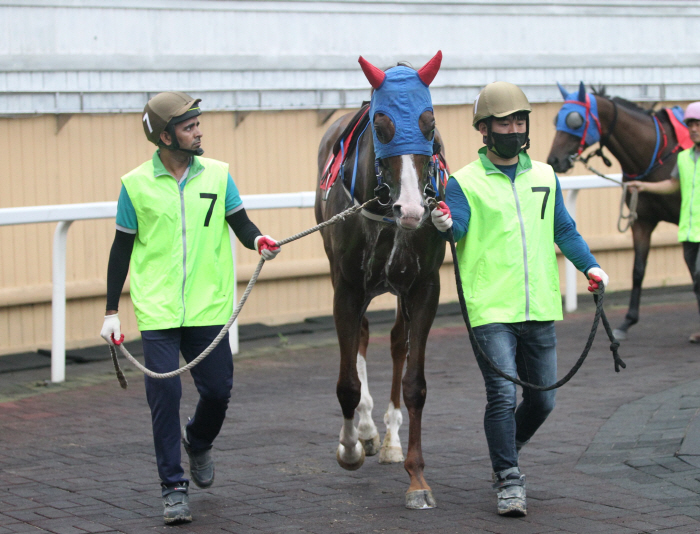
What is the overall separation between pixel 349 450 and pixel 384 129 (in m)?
1.73

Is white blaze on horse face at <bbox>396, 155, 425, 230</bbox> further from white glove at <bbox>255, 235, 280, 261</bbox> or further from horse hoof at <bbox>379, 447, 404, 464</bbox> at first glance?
horse hoof at <bbox>379, 447, 404, 464</bbox>

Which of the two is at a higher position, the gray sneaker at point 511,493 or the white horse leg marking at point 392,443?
the gray sneaker at point 511,493

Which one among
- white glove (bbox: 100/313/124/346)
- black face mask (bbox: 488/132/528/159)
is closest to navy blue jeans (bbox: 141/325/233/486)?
white glove (bbox: 100/313/124/346)

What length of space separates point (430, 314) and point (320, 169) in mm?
1977

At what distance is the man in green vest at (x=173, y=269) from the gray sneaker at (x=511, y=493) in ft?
4.27

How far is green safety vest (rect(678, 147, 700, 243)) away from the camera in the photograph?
8.54 metres

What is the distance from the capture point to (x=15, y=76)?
33.3ft

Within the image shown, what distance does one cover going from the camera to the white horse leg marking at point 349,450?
5.54 metres

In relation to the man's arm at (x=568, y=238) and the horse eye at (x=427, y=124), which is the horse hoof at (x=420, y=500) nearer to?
the man's arm at (x=568, y=238)

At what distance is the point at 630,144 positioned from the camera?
967cm

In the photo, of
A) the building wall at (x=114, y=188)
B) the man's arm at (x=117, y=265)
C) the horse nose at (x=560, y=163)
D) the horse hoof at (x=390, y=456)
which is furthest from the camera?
the horse nose at (x=560, y=163)

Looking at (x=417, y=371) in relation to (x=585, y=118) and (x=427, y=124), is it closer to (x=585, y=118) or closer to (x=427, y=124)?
(x=427, y=124)

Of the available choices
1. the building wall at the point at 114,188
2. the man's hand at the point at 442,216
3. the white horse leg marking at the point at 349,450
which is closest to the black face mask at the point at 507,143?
the man's hand at the point at 442,216

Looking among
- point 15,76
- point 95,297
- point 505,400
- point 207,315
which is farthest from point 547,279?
point 15,76
